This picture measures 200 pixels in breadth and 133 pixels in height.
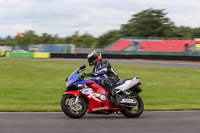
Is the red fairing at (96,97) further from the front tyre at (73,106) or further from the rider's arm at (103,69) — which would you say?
the rider's arm at (103,69)

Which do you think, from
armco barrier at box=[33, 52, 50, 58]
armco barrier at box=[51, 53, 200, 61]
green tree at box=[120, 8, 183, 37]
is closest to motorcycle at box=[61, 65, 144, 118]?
armco barrier at box=[51, 53, 200, 61]

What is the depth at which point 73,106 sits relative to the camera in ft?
23.7

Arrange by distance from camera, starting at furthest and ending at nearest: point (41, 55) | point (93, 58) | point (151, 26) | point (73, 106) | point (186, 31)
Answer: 1. point (186, 31)
2. point (151, 26)
3. point (41, 55)
4. point (93, 58)
5. point (73, 106)

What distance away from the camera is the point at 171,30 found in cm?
6450

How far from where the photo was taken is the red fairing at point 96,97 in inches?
290

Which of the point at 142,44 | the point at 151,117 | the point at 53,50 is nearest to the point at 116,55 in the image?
the point at 142,44

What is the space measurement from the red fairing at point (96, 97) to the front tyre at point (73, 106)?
17 centimetres

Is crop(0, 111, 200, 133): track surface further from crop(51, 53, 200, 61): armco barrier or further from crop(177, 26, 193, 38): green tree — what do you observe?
crop(177, 26, 193, 38): green tree

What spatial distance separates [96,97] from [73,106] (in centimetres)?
57

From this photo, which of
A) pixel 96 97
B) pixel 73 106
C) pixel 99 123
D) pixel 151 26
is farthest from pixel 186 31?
pixel 99 123

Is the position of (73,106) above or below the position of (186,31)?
below

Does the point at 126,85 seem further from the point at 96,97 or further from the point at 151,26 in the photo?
the point at 151,26

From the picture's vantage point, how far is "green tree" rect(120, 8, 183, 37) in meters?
64.5

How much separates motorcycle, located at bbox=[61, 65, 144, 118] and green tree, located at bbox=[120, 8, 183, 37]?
57.3 m
